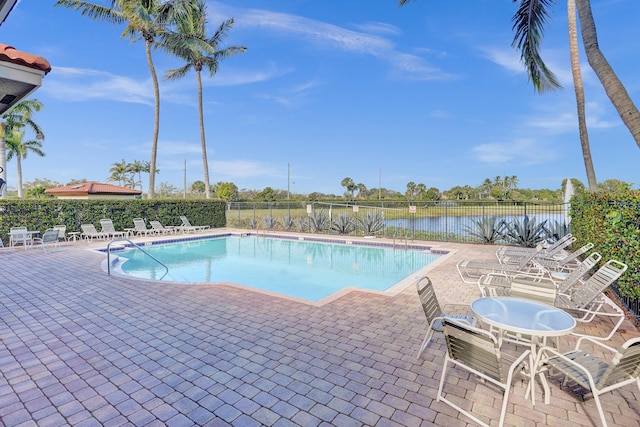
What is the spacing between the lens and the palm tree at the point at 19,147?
2955 cm

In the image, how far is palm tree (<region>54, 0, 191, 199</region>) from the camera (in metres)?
15.1

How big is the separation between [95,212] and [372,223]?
1167 centimetres

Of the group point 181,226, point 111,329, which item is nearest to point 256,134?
point 181,226

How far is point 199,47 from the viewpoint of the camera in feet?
57.6

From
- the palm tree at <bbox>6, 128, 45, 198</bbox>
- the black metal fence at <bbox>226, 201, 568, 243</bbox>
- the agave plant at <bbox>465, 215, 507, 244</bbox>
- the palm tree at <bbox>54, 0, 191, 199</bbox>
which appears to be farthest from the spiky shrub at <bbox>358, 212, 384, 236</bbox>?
the palm tree at <bbox>6, 128, 45, 198</bbox>

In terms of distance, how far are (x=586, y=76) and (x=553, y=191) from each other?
28544 mm

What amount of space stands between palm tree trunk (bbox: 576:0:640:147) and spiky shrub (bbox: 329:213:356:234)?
33.1 ft

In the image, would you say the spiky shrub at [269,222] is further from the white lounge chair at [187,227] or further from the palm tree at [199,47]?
the palm tree at [199,47]

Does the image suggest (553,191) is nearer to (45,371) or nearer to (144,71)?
(144,71)

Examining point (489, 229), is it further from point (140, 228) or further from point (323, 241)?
point (140, 228)

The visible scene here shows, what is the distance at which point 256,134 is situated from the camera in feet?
96.0

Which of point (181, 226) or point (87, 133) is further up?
point (87, 133)

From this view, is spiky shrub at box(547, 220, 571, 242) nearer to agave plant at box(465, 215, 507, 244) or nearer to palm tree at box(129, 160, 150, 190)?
agave plant at box(465, 215, 507, 244)

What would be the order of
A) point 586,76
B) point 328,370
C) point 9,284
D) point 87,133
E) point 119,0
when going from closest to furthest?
point 328,370, point 9,284, point 586,76, point 119,0, point 87,133
